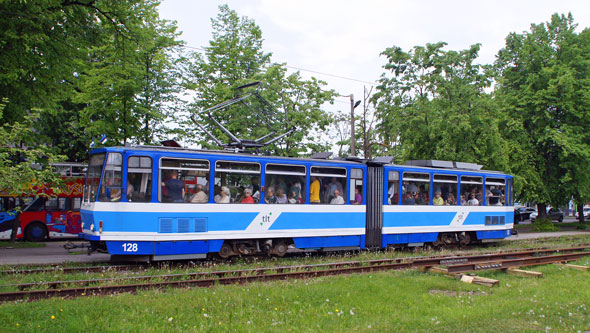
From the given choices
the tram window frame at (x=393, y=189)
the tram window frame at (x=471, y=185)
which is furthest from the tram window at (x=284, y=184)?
the tram window frame at (x=471, y=185)

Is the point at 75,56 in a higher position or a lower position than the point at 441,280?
higher

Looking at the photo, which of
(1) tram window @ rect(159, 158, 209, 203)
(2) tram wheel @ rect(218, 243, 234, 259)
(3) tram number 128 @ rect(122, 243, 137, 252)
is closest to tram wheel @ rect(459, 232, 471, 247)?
(2) tram wheel @ rect(218, 243, 234, 259)

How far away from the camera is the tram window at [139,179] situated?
38.5 ft

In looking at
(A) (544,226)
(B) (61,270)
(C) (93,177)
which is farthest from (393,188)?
(A) (544,226)

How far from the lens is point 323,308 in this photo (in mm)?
8070

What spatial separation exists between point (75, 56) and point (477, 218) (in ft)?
49.2

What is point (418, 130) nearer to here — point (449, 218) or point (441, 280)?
point (449, 218)

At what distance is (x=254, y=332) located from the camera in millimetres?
6672

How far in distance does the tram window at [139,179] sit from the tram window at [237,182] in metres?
1.71

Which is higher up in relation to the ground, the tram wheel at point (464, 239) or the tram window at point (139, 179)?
the tram window at point (139, 179)

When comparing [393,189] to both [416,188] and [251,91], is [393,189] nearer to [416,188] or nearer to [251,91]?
[416,188]

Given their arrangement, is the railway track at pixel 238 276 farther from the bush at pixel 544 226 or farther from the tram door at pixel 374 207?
the bush at pixel 544 226

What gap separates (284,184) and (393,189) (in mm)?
4198

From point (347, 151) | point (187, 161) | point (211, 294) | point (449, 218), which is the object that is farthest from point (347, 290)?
point (347, 151)
